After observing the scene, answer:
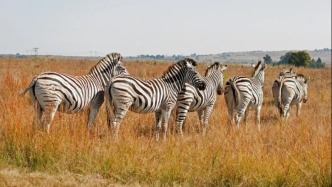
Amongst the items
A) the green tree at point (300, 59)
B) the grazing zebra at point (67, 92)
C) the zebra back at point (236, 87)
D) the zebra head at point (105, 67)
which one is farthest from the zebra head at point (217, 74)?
the green tree at point (300, 59)

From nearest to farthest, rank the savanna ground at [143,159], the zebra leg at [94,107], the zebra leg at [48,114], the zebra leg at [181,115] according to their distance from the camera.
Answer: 1. the savanna ground at [143,159]
2. the zebra leg at [48,114]
3. the zebra leg at [94,107]
4. the zebra leg at [181,115]

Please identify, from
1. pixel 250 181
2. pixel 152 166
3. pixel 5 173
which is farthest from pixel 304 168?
pixel 5 173

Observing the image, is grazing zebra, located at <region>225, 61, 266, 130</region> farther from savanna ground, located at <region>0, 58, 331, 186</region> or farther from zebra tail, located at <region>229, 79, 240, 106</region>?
savanna ground, located at <region>0, 58, 331, 186</region>

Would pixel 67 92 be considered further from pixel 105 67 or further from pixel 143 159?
pixel 143 159

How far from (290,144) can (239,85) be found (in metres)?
3.12

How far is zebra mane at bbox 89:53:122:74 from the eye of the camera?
7898mm

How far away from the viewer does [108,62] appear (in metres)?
8.02

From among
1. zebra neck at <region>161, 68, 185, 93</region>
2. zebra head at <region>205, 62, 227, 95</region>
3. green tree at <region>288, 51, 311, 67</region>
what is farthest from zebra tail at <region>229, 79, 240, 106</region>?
green tree at <region>288, 51, 311, 67</region>

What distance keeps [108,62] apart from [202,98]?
2.33 m

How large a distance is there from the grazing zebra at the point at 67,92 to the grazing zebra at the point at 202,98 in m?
1.71

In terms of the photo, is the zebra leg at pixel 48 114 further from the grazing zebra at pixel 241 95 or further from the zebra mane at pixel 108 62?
the grazing zebra at pixel 241 95

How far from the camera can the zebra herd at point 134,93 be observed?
21.3 feet

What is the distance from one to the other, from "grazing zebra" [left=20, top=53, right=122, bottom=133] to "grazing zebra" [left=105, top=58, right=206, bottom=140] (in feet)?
1.63

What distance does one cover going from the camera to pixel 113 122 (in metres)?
6.71
